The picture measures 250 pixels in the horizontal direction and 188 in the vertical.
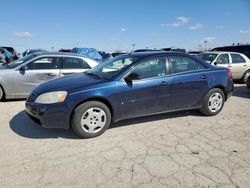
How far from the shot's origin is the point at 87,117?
12.7 ft

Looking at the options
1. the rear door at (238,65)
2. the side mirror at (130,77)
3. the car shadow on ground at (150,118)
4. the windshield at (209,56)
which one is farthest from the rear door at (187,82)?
the rear door at (238,65)

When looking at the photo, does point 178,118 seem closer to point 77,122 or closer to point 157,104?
point 157,104

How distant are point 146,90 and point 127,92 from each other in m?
0.39

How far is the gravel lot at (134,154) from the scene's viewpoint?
2.75 metres

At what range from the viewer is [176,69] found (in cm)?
462

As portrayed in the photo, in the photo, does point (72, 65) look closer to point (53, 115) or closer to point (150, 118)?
point (150, 118)

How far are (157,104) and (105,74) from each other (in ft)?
3.92

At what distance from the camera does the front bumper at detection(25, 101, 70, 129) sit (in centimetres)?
372

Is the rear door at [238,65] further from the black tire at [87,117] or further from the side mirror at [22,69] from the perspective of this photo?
the side mirror at [22,69]

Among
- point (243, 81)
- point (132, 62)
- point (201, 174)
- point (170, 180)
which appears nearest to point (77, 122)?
point (132, 62)

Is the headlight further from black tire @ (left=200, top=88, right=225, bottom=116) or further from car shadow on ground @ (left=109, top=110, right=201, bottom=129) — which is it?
black tire @ (left=200, top=88, right=225, bottom=116)

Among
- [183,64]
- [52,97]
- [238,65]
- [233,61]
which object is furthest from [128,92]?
[238,65]

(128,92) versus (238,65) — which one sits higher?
(238,65)

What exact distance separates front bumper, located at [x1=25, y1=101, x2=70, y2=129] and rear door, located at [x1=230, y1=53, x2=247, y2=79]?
311 inches
